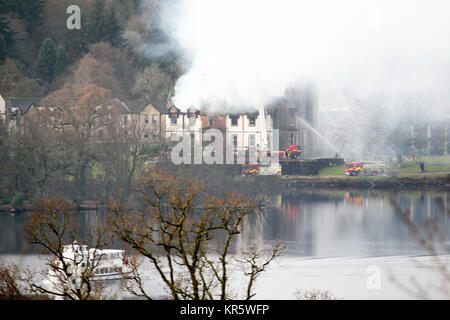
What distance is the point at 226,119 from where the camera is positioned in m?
47.8

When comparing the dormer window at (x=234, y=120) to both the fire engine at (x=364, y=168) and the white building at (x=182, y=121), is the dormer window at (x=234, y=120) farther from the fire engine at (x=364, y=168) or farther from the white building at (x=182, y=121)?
the fire engine at (x=364, y=168)

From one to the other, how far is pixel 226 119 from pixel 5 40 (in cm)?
1583

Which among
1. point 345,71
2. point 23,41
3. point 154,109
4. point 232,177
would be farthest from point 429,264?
point 23,41

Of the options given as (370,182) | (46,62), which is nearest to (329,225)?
(370,182)

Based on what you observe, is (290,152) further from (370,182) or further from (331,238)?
(331,238)

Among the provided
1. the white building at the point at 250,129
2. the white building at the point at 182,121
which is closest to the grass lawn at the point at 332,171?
the white building at the point at 250,129

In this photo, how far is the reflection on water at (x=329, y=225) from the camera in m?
24.7

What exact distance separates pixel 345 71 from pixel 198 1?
9.69 m

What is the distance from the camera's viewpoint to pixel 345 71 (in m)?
55.6
